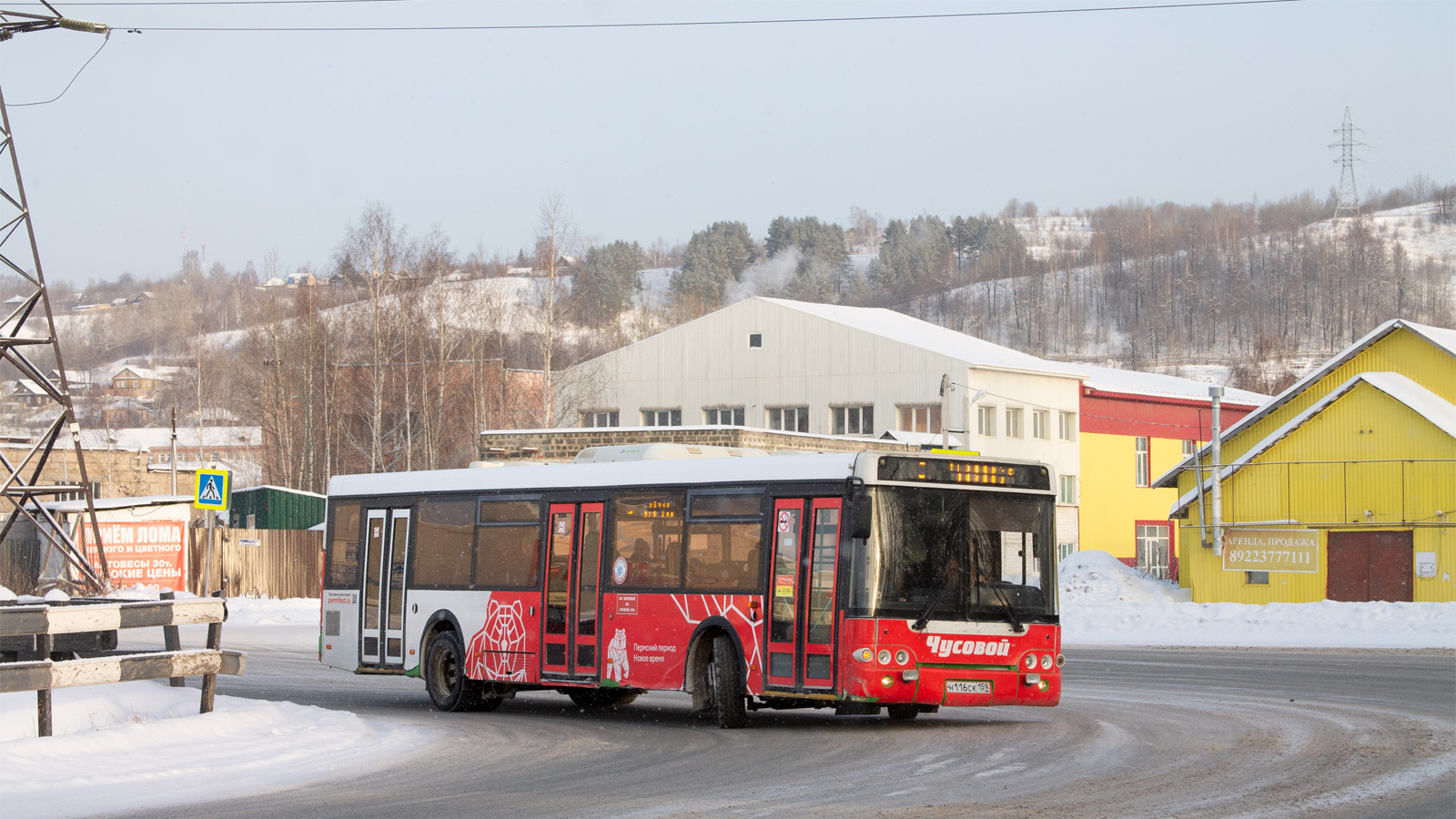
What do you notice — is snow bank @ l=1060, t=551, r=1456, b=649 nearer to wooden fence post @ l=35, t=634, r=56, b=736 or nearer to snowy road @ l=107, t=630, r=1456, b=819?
snowy road @ l=107, t=630, r=1456, b=819

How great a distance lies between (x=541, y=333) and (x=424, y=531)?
4699cm

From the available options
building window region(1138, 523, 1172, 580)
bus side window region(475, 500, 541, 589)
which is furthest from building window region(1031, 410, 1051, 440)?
bus side window region(475, 500, 541, 589)

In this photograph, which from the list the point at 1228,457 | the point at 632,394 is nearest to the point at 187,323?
the point at 632,394

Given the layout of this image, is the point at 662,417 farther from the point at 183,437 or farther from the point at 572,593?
the point at 183,437

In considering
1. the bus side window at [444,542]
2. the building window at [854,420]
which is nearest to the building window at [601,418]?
the building window at [854,420]

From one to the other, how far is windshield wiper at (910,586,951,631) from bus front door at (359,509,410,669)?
6852mm

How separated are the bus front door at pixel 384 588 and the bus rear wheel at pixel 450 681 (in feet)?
2.04

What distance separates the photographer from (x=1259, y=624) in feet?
108

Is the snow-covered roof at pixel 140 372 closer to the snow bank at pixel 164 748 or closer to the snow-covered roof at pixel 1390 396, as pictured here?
the snow-covered roof at pixel 1390 396

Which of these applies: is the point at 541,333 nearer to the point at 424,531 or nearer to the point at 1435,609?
the point at 1435,609

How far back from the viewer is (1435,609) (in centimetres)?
3184

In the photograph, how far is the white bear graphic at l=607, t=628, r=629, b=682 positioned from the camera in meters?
15.8

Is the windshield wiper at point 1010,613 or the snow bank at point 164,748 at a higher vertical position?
the windshield wiper at point 1010,613

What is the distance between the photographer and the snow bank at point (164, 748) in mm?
10750
